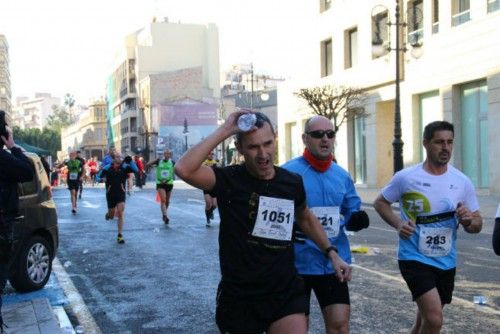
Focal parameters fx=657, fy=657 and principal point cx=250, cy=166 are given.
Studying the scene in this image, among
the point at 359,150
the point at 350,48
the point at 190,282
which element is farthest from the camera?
the point at 350,48

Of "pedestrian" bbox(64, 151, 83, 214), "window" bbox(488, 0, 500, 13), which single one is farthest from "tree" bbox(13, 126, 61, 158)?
"window" bbox(488, 0, 500, 13)

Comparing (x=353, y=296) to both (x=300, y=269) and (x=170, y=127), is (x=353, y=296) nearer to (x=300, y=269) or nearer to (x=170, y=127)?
(x=300, y=269)

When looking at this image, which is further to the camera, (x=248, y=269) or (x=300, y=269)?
(x=300, y=269)

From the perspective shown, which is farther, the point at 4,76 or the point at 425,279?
the point at 4,76

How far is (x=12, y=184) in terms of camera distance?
16.8 ft

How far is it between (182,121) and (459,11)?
5420 cm

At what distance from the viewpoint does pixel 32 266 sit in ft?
24.8

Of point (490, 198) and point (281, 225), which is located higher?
point (281, 225)

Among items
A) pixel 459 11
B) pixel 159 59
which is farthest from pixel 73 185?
pixel 159 59

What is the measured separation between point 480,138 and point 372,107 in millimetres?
7338

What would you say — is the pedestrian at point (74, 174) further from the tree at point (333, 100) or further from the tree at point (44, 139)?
→ the tree at point (44, 139)

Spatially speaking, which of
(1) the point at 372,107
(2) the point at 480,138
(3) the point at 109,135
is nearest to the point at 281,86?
(1) the point at 372,107

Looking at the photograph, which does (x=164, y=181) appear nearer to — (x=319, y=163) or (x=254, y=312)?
(x=319, y=163)

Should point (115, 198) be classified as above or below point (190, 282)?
above
